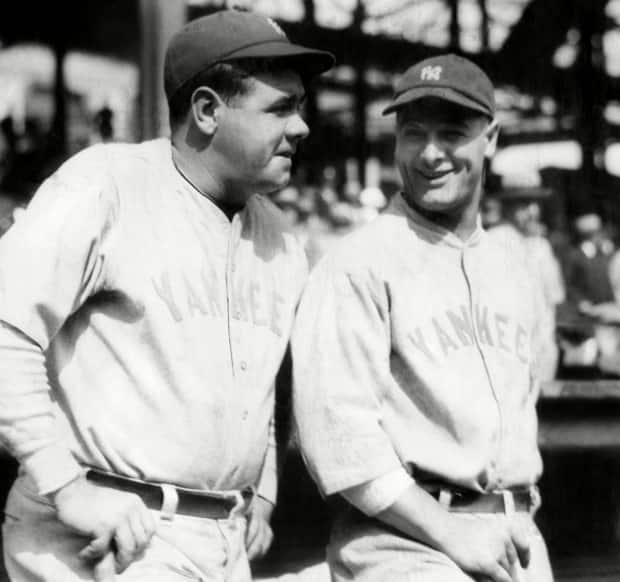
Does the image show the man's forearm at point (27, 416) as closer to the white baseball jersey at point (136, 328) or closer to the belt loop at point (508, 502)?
the white baseball jersey at point (136, 328)

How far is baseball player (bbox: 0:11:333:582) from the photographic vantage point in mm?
2508

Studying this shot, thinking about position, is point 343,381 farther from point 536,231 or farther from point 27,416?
point 536,231

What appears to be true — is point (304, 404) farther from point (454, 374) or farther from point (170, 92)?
point (170, 92)

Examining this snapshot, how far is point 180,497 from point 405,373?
643 mm

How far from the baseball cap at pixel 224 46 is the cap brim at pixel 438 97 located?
11.6 inches

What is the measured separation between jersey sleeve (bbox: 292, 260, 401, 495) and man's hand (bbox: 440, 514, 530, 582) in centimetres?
22

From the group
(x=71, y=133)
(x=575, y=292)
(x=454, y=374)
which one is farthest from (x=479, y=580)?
(x=575, y=292)

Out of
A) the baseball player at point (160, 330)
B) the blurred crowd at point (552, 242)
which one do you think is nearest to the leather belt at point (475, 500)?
the baseball player at point (160, 330)

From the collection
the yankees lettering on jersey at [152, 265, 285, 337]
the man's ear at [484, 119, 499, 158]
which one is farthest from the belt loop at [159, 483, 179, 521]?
the man's ear at [484, 119, 499, 158]

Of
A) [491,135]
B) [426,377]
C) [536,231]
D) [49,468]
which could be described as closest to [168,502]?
[49,468]

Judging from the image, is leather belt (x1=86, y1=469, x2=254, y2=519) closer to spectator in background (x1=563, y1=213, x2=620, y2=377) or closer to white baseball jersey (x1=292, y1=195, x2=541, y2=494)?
white baseball jersey (x1=292, y1=195, x2=541, y2=494)

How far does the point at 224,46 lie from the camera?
9.15ft

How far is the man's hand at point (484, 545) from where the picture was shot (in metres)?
2.88

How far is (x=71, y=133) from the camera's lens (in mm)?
7184
